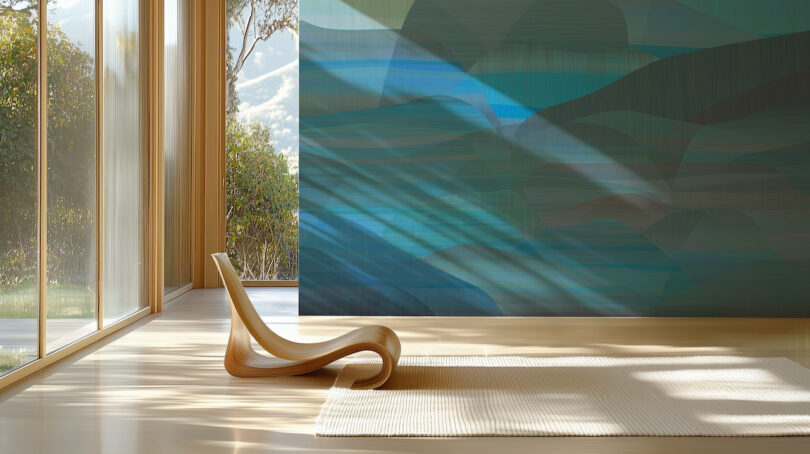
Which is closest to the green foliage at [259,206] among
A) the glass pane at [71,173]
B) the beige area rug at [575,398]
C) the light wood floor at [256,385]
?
the light wood floor at [256,385]

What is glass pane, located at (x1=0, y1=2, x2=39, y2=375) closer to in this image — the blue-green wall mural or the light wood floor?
the light wood floor

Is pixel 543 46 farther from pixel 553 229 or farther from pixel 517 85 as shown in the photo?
pixel 553 229

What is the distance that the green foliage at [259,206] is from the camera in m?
7.95

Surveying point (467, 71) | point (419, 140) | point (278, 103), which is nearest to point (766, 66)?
→ point (467, 71)

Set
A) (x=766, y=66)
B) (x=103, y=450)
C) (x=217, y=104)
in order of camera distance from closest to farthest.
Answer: (x=103, y=450) → (x=766, y=66) → (x=217, y=104)

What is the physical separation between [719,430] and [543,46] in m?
3.68

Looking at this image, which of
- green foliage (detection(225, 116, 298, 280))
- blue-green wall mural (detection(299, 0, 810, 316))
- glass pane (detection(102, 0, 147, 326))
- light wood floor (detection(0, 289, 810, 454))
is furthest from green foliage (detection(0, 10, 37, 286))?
green foliage (detection(225, 116, 298, 280))

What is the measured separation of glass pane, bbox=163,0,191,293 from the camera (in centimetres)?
677

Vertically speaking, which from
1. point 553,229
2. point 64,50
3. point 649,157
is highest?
point 64,50

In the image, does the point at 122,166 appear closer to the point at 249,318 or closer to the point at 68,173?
the point at 68,173

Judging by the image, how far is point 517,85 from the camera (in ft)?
19.3

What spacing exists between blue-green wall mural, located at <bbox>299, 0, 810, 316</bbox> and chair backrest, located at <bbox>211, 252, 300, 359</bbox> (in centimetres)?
198

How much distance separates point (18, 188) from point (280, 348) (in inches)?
56.4

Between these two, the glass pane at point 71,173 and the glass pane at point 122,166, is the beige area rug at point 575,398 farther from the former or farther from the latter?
the glass pane at point 122,166
